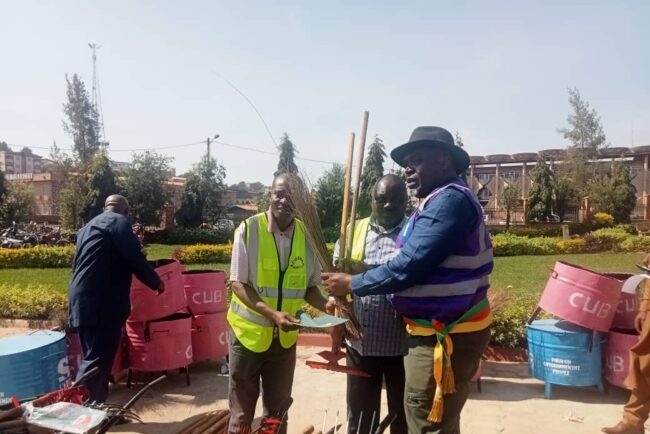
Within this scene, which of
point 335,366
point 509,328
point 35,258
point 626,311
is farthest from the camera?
point 35,258

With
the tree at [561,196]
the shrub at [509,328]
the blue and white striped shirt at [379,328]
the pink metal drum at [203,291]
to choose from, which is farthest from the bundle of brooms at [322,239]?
the tree at [561,196]

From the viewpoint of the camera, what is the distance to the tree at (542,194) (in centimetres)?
2362

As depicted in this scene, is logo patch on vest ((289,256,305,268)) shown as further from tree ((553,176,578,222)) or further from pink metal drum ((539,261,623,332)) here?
tree ((553,176,578,222))

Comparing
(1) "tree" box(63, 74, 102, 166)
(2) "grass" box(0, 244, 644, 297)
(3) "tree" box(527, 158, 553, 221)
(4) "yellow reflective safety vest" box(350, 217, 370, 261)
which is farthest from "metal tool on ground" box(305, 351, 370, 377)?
(1) "tree" box(63, 74, 102, 166)

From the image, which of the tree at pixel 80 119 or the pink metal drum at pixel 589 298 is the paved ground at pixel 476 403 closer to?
the pink metal drum at pixel 589 298

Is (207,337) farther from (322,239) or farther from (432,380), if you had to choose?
(432,380)

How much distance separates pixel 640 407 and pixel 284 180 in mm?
3124

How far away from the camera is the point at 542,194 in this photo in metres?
23.6

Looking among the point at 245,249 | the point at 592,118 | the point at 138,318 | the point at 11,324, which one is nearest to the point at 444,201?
the point at 245,249

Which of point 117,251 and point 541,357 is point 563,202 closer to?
point 541,357

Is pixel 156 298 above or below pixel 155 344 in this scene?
above

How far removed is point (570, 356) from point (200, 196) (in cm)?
2237

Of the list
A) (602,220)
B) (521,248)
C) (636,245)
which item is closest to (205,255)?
(521,248)

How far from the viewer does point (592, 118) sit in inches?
1216
